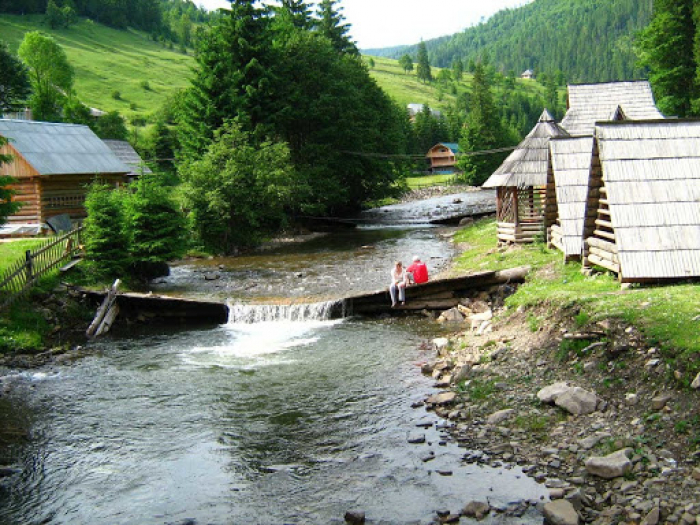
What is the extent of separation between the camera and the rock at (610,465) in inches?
382

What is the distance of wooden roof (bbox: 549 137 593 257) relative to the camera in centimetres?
2153

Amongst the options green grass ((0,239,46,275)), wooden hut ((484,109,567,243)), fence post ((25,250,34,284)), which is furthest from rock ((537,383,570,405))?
green grass ((0,239,46,275))

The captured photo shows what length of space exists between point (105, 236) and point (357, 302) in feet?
35.2

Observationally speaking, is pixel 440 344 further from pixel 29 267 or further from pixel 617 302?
pixel 29 267

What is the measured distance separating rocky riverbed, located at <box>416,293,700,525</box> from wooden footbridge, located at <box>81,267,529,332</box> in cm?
600

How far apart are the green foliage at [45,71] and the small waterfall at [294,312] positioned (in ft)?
187

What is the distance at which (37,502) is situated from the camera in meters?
10.9

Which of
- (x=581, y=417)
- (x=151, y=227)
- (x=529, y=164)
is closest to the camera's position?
(x=581, y=417)

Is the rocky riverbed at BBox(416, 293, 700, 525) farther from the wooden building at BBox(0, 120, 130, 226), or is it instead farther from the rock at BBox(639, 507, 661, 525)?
the wooden building at BBox(0, 120, 130, 226)

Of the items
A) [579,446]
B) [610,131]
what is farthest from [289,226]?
[579,446]

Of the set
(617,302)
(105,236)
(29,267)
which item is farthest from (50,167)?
(617,302)

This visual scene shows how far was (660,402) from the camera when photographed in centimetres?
1098

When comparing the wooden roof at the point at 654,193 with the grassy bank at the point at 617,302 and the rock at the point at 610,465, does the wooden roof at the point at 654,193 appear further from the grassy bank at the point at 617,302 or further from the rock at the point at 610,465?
the rock at the point at 610,465

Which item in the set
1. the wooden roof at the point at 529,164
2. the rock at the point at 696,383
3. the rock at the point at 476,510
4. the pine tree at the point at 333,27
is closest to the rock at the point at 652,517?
the rock at the point at 476,510
